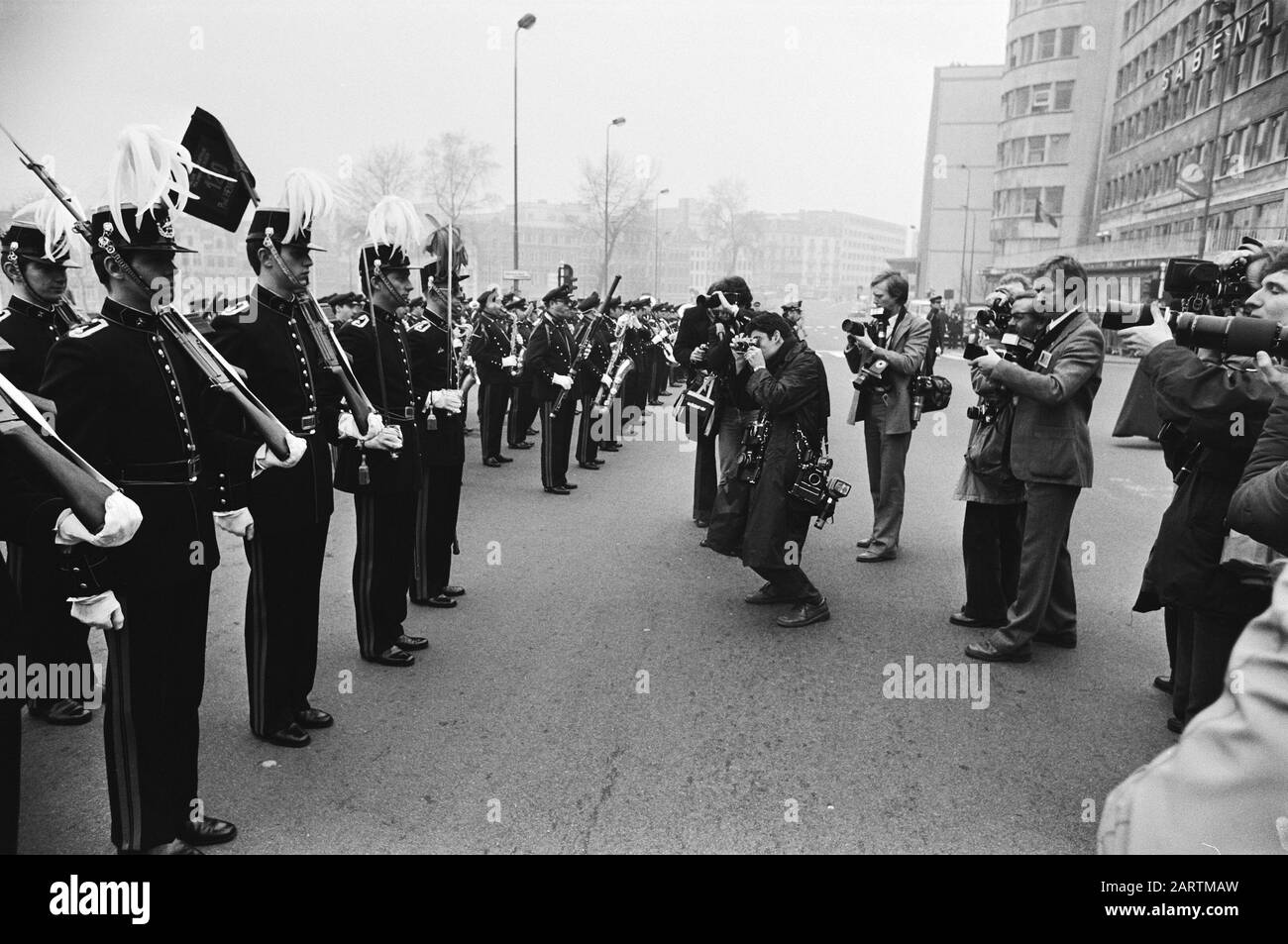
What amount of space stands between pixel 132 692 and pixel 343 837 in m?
0.89

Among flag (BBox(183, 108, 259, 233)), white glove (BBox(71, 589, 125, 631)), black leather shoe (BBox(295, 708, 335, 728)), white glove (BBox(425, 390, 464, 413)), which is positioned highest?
flag (BBox(183, 108, 259, 233))

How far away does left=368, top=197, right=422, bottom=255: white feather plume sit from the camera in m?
5.20

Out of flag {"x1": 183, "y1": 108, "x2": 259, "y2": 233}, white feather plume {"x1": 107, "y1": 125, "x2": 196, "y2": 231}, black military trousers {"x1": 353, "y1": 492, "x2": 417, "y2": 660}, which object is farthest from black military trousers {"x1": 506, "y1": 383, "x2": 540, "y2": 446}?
white feather plume {"x1": 107, "y1": 125, "x2": 196, "y2": 231}

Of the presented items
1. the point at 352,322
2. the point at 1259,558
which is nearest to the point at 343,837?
the point at 352,322

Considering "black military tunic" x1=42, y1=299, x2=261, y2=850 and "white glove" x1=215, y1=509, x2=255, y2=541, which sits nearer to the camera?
"black military tunic" x1=42, y1=299, x2=261, y2=850

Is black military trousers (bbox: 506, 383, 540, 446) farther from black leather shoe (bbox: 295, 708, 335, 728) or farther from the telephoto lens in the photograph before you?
the telephoto lens

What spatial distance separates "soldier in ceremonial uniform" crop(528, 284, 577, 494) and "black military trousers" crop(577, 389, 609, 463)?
960 millimetres

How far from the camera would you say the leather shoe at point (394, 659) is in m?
5.12

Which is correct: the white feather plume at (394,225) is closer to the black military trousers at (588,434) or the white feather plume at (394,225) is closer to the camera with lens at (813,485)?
the camera with lens at (813,485)

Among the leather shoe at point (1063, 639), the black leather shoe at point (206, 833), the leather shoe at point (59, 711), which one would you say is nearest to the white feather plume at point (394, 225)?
the leather shoe at point (59, 711)

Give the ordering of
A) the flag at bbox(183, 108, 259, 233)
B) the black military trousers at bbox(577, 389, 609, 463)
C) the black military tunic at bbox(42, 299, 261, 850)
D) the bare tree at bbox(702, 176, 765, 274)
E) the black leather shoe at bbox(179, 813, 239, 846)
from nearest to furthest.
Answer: the black military tunic at bbox(42, 299, 261, 850) < the black leather shoe at bbox(179, 813, 239, 846) < the flag at bbox(183, 108, 259, 233) < the black military trousers at bbox(577, 389, 609, 463) < the bare tree at bbox(702, 176, 765, 274)

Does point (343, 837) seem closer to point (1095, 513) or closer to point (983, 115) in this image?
point (1095, 513)

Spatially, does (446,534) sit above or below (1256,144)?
below
